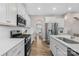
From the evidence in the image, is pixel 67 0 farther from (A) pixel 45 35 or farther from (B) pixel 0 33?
(A) pixel 45 35

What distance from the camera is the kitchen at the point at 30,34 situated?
1.94 metres

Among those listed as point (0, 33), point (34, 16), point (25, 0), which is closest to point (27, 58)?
point (25, 0)

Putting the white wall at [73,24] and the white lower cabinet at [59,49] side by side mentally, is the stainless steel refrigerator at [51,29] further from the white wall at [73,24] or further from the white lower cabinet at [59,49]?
the white lower cabinet at [59,49]

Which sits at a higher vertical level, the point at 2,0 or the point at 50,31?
the point at 2,0

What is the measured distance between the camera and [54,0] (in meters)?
0.83

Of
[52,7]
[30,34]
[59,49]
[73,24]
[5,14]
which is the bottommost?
[59,49]

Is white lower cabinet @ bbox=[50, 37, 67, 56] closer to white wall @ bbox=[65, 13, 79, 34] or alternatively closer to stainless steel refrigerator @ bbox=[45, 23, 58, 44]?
white wall @ bbox=[65, 13, 79, 34]

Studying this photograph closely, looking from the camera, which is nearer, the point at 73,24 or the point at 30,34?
the point at 73,24

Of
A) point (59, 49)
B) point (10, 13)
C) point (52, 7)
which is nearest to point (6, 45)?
point (10, 13)

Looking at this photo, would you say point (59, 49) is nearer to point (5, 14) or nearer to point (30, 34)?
point (5, 14)

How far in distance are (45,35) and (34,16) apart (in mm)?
1846

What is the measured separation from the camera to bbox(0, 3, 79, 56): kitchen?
1942mm

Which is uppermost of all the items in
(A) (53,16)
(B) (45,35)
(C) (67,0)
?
(A) (53,16)

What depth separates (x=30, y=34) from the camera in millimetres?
5598
